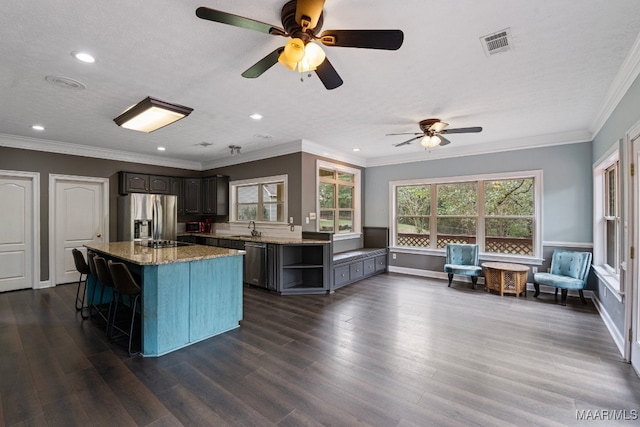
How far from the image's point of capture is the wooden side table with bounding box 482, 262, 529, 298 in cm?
481

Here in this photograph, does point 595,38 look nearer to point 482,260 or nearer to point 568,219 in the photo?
point 568,219

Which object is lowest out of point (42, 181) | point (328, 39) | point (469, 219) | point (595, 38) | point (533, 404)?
point (533, 404)

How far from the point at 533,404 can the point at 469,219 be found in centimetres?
431

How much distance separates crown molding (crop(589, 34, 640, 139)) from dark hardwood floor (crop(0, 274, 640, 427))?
2.54 metres

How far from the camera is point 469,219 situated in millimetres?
5934

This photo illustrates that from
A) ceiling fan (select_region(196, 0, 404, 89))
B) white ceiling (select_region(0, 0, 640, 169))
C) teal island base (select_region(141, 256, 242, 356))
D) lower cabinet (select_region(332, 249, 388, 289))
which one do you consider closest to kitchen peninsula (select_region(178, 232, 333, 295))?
lower cabinet (select_region(332, 249, 388, 289))

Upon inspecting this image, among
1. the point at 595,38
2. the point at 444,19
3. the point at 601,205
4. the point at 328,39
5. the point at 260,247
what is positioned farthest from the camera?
the point at 260,247

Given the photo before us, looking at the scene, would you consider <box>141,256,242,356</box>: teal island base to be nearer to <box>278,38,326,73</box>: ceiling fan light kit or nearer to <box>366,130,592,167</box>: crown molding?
<box>278,38,326,73</box>: ceiling fan light kit

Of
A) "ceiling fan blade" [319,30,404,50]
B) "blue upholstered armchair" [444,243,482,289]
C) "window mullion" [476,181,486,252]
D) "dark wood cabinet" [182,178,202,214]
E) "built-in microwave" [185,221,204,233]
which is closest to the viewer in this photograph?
"ceiling fan blade" [319,30,404,50]

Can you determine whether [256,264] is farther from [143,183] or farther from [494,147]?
[494,147]

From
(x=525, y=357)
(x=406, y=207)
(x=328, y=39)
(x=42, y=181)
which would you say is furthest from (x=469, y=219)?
(x=42, y=181)

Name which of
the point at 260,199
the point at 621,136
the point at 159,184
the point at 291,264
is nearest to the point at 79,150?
the point at 159,184

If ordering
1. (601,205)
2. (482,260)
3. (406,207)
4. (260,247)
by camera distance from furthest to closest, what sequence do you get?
(406,207) → (482,260) → (260,247) → (601,205)

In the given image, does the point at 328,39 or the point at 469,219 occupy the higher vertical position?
the point at 328,39
